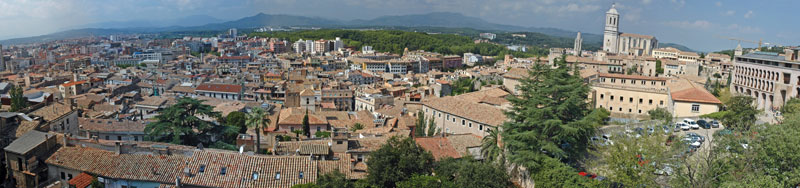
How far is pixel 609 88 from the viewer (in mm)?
40750

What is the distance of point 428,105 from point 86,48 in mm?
148307

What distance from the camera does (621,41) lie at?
112m

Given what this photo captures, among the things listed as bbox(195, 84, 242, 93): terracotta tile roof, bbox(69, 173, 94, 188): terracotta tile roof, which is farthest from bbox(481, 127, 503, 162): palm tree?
bbox(195, 84, 242, 93): terracotta tile roof

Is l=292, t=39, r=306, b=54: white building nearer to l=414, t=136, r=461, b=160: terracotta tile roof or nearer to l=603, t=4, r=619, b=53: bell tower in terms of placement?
l=603, t=4, r=619, b=53: bell tower

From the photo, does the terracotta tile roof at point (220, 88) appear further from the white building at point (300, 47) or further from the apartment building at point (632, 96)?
the white building at point (300, 47)

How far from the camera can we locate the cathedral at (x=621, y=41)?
10462 cm

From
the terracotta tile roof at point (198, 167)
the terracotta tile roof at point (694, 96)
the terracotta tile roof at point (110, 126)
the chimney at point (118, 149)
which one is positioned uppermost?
the terracotta tile roof at point (694, 96)

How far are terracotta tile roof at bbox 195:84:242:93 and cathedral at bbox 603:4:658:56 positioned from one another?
7253 cm

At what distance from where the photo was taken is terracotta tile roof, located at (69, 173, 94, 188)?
57.7 feet

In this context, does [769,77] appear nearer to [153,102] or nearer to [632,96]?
[632,96]

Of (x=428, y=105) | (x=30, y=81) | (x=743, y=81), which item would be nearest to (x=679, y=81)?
(x=743, y=81)

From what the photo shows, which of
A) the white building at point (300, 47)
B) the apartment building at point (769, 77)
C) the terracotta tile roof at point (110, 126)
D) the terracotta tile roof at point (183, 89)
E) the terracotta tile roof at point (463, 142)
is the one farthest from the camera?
the white building at point (300, 47)

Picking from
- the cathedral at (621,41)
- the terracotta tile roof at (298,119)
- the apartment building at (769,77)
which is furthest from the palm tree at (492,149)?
the cathedral at (621,41)

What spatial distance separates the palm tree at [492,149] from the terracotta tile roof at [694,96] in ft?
57.6
